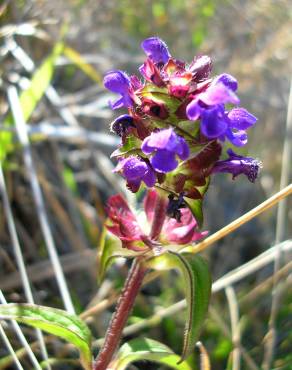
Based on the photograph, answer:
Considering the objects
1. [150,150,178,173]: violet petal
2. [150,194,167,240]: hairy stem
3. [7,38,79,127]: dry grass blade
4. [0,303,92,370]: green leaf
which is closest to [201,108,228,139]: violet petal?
[150,150,178,173]: violet petal

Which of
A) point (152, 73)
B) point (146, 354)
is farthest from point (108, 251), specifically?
point (152, 73)

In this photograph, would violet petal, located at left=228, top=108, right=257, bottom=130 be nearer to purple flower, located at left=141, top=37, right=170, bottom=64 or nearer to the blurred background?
purple flower, located at left=141, top=37, right=170, bottom=64

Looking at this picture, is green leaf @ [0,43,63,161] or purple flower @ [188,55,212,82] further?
green leaf @ [0,43,63,161]

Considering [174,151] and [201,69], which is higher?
[201,69]

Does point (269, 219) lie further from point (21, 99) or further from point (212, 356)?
point (21, 99)

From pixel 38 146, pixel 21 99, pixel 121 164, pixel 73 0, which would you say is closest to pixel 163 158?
pixel 121 164

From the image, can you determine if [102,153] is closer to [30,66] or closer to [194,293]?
[30,66]
